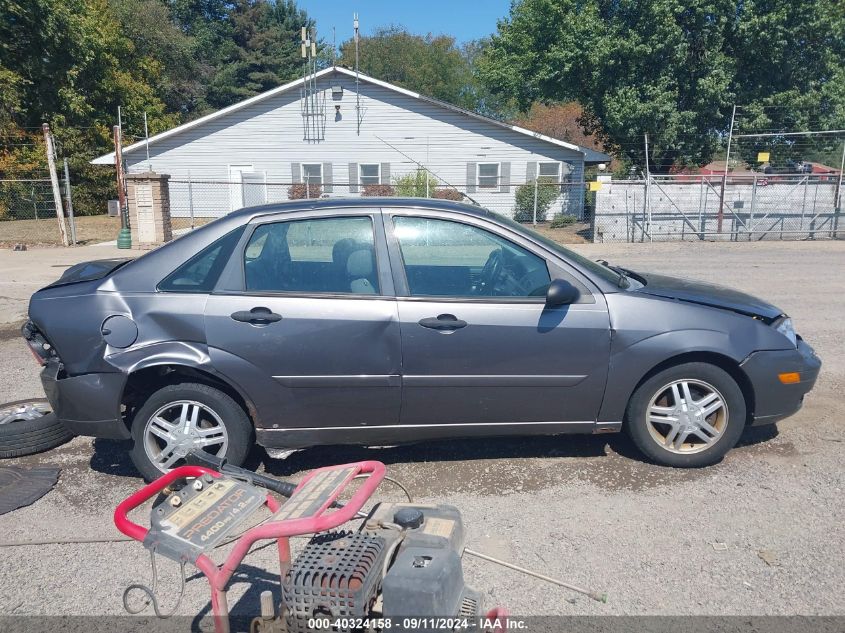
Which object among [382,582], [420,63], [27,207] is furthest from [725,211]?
[420,63]

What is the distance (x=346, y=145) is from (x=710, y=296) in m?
24.4

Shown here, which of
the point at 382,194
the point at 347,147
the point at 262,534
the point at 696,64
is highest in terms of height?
the point at 696,64

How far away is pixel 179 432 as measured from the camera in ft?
13.6

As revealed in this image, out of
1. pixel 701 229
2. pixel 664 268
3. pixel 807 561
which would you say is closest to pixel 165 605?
pixel 807 561

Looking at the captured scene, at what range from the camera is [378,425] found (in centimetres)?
421

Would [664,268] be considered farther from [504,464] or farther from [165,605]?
[165,605]

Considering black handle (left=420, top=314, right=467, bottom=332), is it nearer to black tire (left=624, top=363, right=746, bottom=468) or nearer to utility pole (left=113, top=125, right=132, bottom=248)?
black tire (left=624, top=363, right=746, bottom=468)

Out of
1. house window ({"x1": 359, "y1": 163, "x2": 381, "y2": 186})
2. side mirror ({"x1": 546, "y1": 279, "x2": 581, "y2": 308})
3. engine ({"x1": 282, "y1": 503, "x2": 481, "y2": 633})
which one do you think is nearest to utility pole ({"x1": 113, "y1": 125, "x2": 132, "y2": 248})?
house window ({"x1": 359, "y1": 163, "x2": 381, "y2": 186})

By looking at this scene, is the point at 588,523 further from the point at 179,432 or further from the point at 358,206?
the point at 179,432

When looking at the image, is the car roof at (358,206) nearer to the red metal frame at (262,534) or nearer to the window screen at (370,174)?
the red metal frame at (262,534)

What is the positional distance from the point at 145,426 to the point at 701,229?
70.7 feet

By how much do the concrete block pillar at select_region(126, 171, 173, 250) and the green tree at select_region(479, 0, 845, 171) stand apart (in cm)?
1715

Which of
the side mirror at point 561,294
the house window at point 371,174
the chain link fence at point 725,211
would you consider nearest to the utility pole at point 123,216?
the house window at point 371,174

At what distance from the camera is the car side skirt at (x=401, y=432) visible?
4207 millimetres
